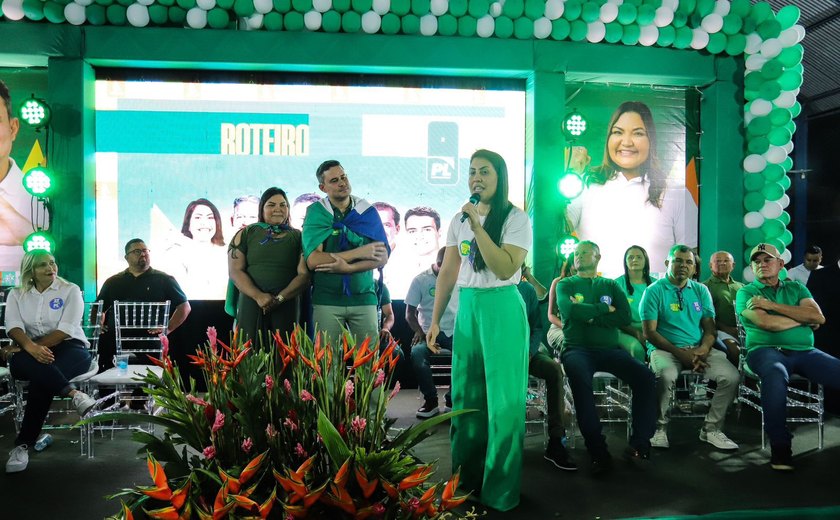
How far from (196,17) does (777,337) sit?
498 cm

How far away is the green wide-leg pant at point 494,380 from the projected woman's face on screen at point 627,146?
3.64m

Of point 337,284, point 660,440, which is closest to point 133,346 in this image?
point 337,284

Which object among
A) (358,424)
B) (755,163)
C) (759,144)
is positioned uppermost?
(759,144)

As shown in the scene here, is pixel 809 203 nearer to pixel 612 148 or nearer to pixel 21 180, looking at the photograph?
pixel 612 148

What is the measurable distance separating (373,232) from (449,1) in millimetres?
2878

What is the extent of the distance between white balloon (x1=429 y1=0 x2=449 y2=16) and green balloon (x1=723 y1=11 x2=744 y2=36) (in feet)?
8.33

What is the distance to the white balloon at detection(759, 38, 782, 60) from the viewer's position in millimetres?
5641

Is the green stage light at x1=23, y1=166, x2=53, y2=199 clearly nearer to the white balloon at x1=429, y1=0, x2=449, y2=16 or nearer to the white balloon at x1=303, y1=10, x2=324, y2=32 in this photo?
the white balloon at x1=303, y1=10, x2=324, y2=32

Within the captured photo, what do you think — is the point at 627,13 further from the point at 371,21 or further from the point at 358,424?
the point at 358,424

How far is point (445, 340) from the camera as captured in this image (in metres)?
4.89

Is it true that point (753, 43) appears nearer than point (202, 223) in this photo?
No

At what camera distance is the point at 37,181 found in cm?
515

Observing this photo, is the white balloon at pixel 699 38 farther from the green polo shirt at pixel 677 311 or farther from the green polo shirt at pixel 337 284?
the green polo shirt at pixel 337 284

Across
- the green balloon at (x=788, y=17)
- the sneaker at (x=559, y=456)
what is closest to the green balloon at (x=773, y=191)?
the green balloon at (x=788, y=17)
